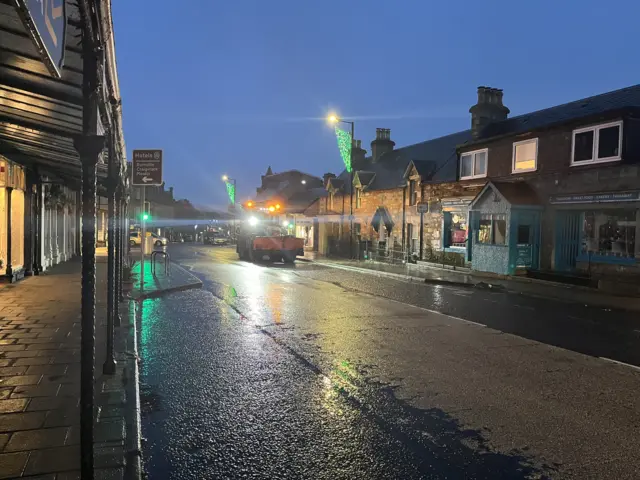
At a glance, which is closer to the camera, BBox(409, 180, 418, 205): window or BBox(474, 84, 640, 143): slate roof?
BBox(474, 84, 640, 143): slate roof

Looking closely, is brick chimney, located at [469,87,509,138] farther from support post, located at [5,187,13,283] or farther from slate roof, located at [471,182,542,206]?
support post, located at [5,187,13,283]

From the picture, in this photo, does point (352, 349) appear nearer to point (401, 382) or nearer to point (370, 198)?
point (401, 382)

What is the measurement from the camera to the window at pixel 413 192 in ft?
96.2

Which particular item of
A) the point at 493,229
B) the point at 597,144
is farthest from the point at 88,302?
the point at 493,229

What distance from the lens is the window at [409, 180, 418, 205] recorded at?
29.3 m

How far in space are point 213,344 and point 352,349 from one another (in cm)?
231

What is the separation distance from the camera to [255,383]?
6309 mm

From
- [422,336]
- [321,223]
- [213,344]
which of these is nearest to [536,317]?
[422,336]

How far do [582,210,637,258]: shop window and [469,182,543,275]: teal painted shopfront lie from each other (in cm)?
196

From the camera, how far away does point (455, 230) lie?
2605 centimetres

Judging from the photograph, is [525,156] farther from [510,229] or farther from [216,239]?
[216,239]

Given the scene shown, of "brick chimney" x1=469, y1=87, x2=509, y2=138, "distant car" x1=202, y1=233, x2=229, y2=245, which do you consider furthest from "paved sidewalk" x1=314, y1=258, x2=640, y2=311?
"distant car" x1=202, y1=233, x2=229, y2=245

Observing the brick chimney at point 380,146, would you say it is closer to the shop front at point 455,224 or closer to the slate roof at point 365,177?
the slate roof at point 365,177

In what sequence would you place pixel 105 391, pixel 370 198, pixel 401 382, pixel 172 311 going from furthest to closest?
1. pixel 370 198
2. pixel 172 311
3. pixel 401 382
4. pixel 105 391
